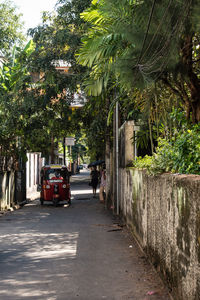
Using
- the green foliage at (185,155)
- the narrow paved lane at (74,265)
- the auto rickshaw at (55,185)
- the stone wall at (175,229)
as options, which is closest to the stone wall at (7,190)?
the auto rickshaw at (55,185)

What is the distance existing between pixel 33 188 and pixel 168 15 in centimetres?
2688

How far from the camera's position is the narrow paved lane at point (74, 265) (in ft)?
20.0

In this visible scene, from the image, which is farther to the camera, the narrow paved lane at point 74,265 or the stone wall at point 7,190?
the stone wall at point 7,190

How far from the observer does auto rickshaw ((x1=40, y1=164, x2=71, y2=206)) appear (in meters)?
21.7

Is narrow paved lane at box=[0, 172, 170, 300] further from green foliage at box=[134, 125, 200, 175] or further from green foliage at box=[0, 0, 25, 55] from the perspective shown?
green foliage at box=[0, 0, 25, 55]

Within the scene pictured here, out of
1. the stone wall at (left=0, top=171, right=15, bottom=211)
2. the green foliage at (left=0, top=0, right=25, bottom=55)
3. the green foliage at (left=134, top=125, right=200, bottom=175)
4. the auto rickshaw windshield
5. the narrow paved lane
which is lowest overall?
the narrow paved lane

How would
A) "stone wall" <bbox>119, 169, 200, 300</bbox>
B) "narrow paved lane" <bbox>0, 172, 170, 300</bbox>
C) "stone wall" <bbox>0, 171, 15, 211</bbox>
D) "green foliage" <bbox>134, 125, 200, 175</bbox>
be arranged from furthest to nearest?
1. "stone wall" <bbox>0, 171, 15, 211</bbox>
2. "narrow paved lane" <bbox>0, 172, 170, 300</bbox>
3. "green foliage" <bbox>134, 125, 200, 175</bbox>
4. "stone wall" <bbox>119, 169, 200, 300</bbox>

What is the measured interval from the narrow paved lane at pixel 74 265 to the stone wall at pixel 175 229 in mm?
425

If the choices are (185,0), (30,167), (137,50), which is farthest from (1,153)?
(185,0)

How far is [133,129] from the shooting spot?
14.7 metres

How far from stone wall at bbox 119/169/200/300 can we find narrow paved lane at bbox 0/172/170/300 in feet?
1.39

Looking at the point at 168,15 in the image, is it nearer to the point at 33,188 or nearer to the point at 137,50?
the point at 137,50

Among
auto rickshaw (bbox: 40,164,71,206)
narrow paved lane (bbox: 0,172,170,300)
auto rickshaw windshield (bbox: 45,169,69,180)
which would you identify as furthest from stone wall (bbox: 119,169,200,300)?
auto rickshaw windshield (bbox: 45,169,69,180)

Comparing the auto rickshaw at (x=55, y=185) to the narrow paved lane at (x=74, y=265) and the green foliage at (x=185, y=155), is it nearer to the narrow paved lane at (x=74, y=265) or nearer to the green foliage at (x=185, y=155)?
the narrow paved lane at (x=74, y=265)
